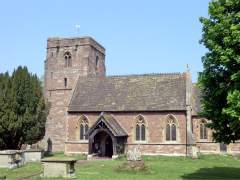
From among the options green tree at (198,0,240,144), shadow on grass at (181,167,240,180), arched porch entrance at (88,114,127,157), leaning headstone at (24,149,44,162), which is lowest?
shadow on grass at (181,167,240,180)

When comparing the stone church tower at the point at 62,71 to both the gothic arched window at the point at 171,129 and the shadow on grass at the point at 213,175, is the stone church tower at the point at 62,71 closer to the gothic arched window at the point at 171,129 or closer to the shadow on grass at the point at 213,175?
the gothic arched window at the point at 171,129

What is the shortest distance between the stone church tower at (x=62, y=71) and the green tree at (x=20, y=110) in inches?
406

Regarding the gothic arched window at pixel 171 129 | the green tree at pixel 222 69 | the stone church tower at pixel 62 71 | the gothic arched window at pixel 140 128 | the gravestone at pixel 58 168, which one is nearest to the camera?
the green tree at pixel 222 69

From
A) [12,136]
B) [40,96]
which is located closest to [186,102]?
[40,96]

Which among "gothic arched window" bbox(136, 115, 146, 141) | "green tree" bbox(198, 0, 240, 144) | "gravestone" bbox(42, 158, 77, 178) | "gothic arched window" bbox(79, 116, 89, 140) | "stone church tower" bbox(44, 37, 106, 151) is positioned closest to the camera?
"green tree" bbox(198, 0, 240, 144)

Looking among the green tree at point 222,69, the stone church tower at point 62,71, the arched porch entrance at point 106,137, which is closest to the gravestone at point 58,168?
the green tree at point 222,69

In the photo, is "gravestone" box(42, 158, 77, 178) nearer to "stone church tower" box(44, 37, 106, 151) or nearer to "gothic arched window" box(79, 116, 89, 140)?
"gothic arched window" box(79, 116, 89, 140)

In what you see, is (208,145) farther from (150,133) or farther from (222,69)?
(222,69)

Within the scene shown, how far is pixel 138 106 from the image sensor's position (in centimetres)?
4228

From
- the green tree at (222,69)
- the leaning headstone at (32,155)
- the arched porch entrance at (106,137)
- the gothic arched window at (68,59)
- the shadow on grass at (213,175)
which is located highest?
the gothic arched window at (68,59)

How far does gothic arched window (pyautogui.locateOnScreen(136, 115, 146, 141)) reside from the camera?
1652 inches

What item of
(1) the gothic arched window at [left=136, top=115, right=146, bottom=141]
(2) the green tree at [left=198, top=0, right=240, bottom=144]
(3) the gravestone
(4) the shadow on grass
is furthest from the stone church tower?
(2) the green tree at [left=198, top=0, right=240, bottom=144]

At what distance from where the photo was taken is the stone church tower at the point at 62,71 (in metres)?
50.2

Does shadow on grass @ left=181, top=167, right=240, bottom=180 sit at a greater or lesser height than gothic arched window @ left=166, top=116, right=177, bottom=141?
lesser
